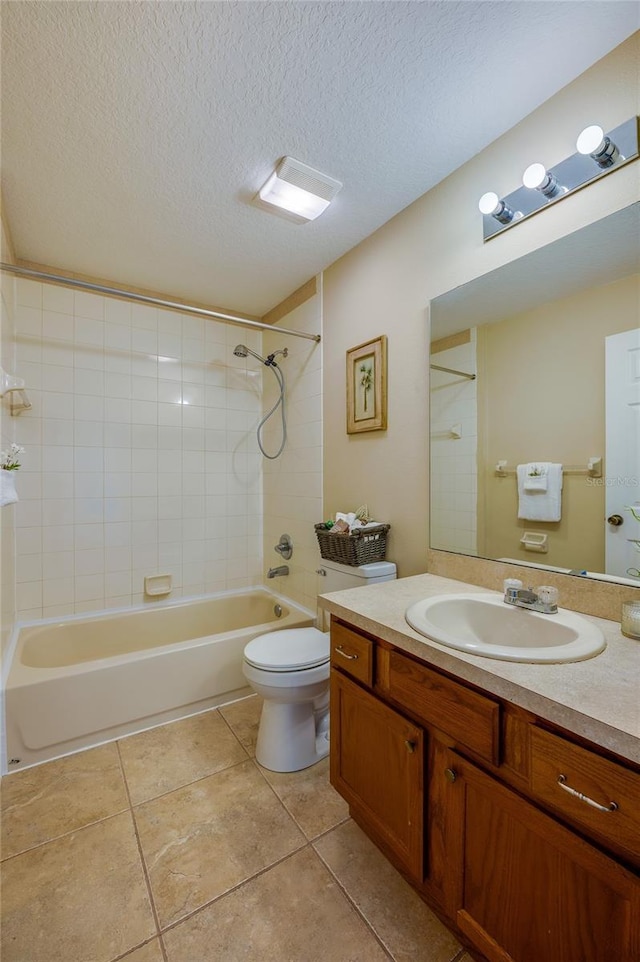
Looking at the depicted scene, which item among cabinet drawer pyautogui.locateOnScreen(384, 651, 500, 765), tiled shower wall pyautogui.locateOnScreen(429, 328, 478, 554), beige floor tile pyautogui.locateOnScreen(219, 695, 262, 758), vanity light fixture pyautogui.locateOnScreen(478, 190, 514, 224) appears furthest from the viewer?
beige floor tile pyautogui.locateOnScreen(219, 695, 262, 758)

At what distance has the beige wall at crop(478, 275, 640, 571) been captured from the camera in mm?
1152

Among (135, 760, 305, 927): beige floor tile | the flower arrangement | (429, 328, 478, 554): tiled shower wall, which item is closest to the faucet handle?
(429, 328, 478, 554): tiled shower wall

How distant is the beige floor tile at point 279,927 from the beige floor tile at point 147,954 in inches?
0.9

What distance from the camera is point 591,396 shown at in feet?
3.83

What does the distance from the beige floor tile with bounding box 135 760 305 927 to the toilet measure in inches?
5.3

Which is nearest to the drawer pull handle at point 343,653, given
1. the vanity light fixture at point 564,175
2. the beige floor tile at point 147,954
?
the beige floor tile at point 147,954

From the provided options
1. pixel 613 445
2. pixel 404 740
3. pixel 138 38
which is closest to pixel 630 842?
pixel 404 740

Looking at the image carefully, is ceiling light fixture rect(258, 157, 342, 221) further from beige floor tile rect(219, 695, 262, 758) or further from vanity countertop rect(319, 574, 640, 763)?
beige floor tile rect(219, 695, 262, 758)

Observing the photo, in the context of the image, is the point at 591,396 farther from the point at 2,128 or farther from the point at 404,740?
the point at 2,128

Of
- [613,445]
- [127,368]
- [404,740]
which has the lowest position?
[404,740]

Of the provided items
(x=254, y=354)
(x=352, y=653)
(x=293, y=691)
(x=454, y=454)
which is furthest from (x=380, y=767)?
(x=254, y=354)

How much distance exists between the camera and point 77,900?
116cm

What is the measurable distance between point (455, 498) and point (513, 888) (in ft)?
3.59

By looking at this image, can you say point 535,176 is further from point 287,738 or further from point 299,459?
point 287,738
